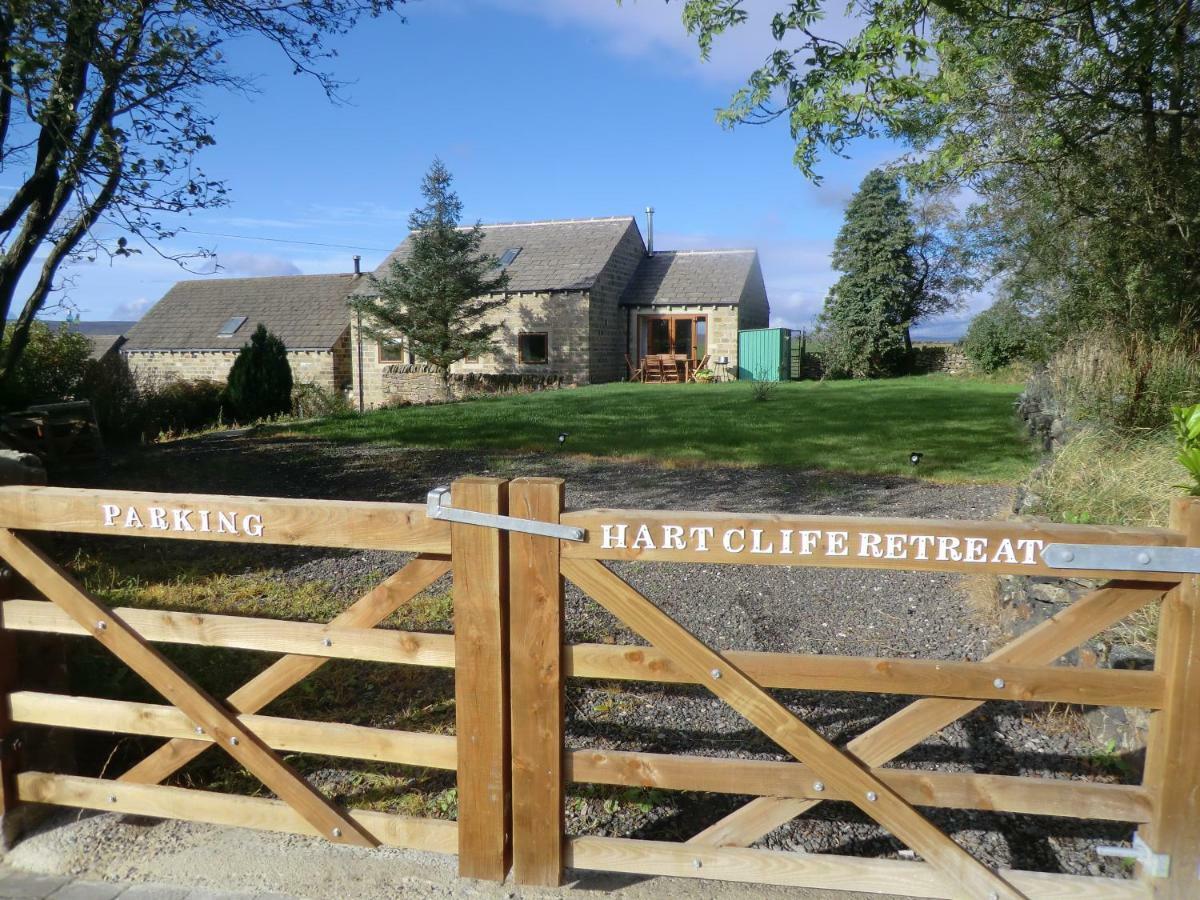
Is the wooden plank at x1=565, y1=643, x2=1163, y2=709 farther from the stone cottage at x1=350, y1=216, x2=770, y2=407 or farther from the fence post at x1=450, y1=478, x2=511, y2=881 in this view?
the stone cottage at x1=350, y1=216, x2=770, y2=407

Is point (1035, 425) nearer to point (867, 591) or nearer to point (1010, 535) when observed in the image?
point (867, 591)

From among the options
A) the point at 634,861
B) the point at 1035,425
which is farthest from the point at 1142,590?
the point at 1035,425

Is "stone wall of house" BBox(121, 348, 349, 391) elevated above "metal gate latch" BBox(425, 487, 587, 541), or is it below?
above

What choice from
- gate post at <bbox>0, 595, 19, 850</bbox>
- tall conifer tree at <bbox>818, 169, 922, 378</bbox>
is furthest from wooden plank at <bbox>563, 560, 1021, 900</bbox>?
tall conifer tree at <bbox>818, 169, 922, 378</bbox>

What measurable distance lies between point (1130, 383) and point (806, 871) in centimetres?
785

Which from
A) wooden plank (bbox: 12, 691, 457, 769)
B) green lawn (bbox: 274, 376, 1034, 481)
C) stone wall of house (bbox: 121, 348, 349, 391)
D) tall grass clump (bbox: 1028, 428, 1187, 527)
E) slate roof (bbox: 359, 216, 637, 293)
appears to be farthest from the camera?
stone wall of house (bbox: 121, 348, 349, 391)

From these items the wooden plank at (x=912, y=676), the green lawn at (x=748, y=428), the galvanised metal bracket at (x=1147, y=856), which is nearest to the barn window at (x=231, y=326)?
the green lawn at (x=748, y=428)

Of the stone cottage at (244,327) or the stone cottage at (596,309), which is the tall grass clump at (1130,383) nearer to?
the stone cottage at (596,309)

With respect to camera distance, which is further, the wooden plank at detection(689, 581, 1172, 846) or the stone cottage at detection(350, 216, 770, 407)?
the stone cottage at detection(350, 216, 770, 407)

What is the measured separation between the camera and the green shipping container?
96.0ft

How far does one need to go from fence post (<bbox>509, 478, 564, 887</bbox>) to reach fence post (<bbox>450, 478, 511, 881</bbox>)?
39 millimetres

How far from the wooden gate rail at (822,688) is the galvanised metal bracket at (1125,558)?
0.04 metres

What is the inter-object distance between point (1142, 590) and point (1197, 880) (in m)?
0.85

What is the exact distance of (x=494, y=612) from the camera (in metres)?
2.62
